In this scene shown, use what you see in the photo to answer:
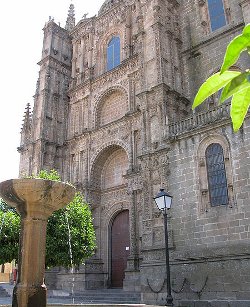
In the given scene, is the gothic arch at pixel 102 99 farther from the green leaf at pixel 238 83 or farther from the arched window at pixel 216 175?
the green leaf at pixel 238 83

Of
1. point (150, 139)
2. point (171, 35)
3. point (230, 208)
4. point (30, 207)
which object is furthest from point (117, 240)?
point (30, 207)

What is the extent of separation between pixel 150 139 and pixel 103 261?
8.36 metres

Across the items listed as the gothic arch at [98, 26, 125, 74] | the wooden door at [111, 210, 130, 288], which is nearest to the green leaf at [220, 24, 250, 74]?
the wooden door at [111, 210, 130, 288]

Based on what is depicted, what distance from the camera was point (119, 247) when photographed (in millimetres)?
21000

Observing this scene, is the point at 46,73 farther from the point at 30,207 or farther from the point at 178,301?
the point at 30,207

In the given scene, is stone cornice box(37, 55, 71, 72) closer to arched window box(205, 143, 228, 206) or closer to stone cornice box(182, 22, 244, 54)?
stone cornice box(182, 22, 244, 54)

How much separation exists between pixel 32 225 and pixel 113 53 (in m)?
20.6

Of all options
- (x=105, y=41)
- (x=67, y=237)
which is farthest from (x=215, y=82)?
(x=105, y=41)

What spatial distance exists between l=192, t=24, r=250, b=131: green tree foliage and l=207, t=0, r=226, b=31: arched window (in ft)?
69.0

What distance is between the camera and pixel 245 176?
13.2 meters

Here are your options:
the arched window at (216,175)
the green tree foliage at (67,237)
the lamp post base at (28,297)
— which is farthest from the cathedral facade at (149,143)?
the lamp post base at (28,297)

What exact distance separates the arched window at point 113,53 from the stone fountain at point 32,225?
19.3 meters

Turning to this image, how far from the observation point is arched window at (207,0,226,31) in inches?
798

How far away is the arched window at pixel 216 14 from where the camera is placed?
20266 mm
